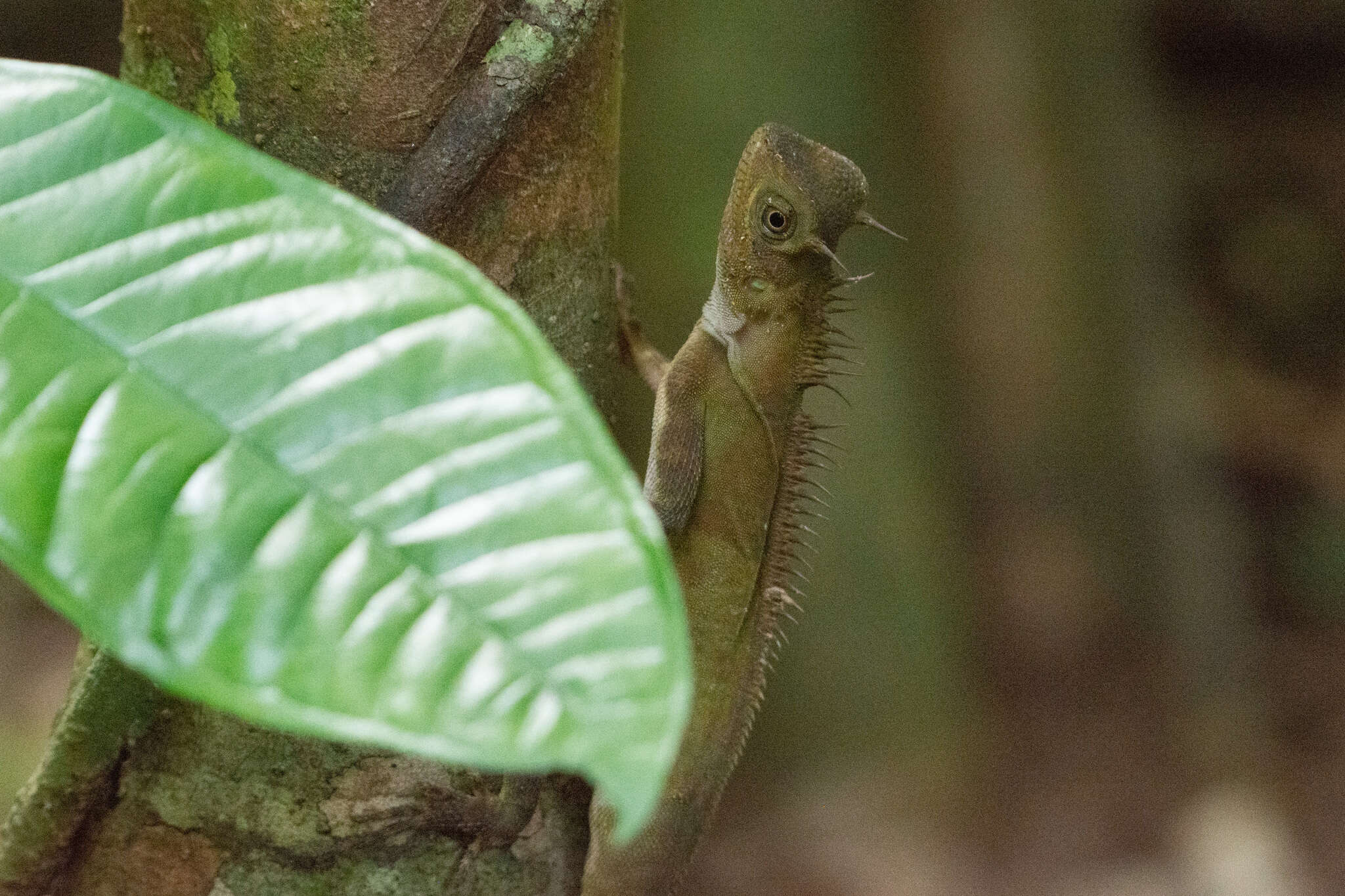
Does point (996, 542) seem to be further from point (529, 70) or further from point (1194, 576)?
point (529, 70)

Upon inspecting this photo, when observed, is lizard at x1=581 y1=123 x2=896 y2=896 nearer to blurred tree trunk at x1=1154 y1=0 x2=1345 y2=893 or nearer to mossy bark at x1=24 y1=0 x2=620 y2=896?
mossy bark at x1=24 y1=0 x2=620 y2=896

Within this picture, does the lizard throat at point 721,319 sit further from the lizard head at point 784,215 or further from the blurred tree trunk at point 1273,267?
the blurred tree trunk at point 1273,267

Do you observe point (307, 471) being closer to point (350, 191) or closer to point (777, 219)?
point (350, 191)

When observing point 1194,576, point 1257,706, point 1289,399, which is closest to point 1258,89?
point 1289,399

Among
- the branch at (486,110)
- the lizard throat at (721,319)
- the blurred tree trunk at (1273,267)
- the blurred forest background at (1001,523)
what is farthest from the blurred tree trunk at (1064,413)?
the branch at (486,110)

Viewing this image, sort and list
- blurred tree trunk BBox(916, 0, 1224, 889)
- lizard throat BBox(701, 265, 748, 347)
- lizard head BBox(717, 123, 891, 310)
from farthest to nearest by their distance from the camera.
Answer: blurred tree trunk BBox(916, 0, 1224, 889) → lizard throat BBox(701, 265, 748, 347) → lizard head BBox(717, 123, 891, 310)

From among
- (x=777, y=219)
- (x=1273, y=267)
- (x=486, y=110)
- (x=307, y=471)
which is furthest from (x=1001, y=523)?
(x=307, y=471)

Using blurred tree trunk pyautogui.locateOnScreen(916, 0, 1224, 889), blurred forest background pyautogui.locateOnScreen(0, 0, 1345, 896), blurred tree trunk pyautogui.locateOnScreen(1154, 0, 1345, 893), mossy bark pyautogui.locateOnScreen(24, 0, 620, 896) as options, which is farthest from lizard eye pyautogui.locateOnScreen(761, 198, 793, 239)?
blurred tree trunk pyautogui.locateOnScreen(1154, 0, 1345, 893)
